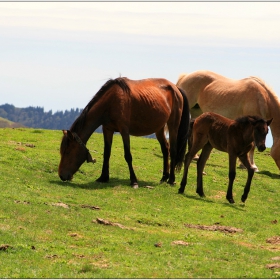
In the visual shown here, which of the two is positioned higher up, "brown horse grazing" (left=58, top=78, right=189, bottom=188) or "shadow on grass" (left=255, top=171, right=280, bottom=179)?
"brown horse grazing" (left=58, top=78, right=189, bottom=188)

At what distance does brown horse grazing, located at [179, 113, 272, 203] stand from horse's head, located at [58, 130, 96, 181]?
8.77 ft

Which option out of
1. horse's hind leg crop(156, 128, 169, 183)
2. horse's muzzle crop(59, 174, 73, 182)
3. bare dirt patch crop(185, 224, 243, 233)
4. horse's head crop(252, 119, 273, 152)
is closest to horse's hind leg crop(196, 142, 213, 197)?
horse's hind leg crop(156, 128, 169, 183)

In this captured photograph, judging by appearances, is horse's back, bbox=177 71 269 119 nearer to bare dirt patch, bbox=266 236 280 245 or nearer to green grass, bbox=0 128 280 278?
green grass, bbox=0 128 280 278

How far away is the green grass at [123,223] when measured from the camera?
917cm

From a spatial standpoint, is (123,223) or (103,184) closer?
(123,223)

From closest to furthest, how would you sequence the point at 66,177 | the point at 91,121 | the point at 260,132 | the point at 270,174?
the point at 260,132 → the point at 66,177 → the point at 91,121 → the point at 270,174

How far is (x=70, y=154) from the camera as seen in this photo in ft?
53.3

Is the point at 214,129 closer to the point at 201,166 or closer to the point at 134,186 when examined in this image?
the point at 201,166

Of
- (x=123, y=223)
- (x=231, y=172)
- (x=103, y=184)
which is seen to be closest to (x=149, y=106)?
(x=103, y=184)

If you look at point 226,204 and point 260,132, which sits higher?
point 260,132

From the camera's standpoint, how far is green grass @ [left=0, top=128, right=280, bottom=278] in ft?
30.1

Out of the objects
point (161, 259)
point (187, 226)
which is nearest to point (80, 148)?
point (187, 226)

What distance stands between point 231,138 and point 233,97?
692 cm

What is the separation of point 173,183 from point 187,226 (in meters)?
4.70
